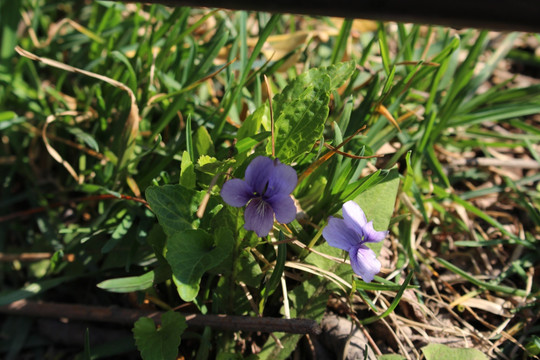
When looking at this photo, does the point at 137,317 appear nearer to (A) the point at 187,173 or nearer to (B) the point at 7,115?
(A) the point at 187,173

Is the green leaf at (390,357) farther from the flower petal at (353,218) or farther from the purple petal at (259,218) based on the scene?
the purple petal at (259,218)

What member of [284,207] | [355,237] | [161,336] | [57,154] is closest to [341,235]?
[355,237]

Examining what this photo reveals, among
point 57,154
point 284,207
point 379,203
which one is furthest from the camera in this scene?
point 57,154

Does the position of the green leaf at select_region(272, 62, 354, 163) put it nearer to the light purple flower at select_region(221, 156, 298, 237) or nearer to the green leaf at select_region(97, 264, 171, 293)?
the light purple flower at select_region(221, 156, 298, 237)

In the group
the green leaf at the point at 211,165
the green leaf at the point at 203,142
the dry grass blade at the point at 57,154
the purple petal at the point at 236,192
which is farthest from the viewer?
the dry grass blade at the point at 57,154

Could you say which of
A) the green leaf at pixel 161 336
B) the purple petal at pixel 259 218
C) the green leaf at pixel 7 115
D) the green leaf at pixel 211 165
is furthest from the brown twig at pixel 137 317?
the green leaf at pixel 7 115
